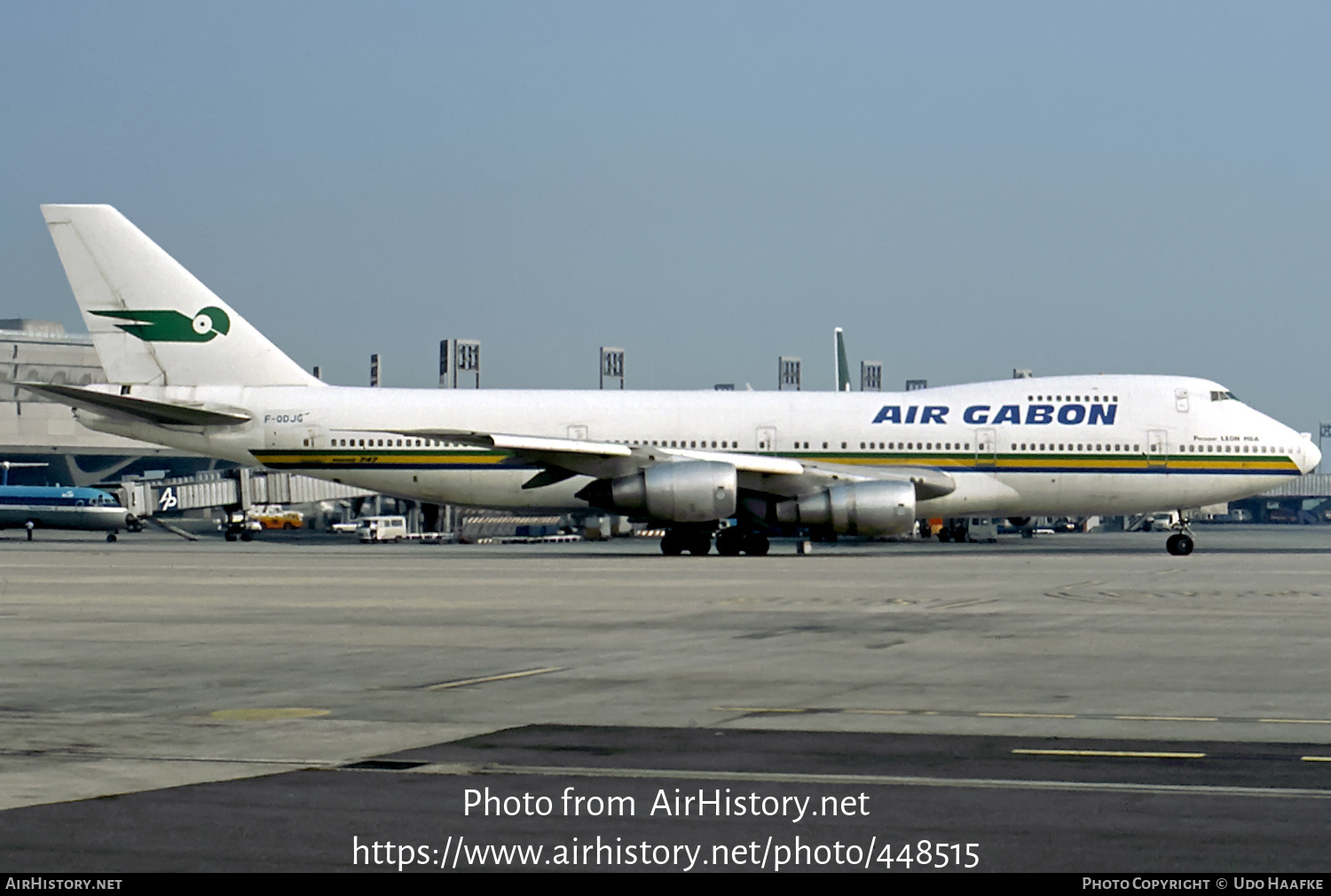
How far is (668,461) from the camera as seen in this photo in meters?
44.0

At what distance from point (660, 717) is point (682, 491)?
30.1 meters

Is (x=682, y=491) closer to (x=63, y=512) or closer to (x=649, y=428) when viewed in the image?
(x=649, y=428)

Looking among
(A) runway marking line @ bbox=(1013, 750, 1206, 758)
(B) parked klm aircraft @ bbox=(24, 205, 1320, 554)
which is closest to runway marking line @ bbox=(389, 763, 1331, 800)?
(A) runway marking line @ bbox=(1013, 750, 1206, 758)

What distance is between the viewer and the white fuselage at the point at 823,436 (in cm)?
4606

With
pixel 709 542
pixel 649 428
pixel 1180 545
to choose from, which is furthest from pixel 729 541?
pixel 1180 545

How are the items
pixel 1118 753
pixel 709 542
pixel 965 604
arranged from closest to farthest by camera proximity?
pixel 1118 753
pixel 965 604
pixel 709 542

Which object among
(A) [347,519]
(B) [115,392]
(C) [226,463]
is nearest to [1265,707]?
(B) [115,392]

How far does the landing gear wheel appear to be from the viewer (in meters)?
46.5

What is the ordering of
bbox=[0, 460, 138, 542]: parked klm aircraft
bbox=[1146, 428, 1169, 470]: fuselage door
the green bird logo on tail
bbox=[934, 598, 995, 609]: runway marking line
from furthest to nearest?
bbox=[0, 460, 138, 542]: parked klm aircraft → bbox=[1146, 428, 1169, 470]: fuselage door → the green bird logo on tail → bbox=[934, 598, 995, 609]: runway marking line

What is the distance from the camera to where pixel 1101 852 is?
7348 mm

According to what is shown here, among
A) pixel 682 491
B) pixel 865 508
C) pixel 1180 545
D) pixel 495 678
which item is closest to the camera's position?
pixel 495 678

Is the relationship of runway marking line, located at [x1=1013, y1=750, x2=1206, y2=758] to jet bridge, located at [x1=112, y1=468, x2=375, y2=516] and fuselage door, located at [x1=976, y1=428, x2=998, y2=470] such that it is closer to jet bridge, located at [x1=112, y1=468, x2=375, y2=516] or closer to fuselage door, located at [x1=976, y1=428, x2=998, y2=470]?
fuselage door, located at [x1=976, y1=428, x2=998, y2=470]

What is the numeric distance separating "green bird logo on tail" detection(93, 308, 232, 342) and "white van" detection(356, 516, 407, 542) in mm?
31980

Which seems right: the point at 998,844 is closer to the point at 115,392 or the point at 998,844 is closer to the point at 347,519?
the point at 115,392
